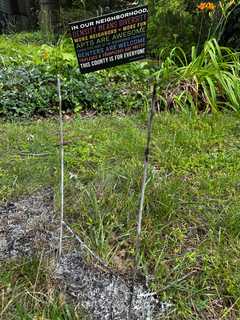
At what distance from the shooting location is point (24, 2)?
1135cm

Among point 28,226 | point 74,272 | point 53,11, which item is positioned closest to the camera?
point 74,272

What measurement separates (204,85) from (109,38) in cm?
225

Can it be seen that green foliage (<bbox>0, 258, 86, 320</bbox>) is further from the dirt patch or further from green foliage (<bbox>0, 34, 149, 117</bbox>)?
green foliage (<bbox>0, 34, 149, 117</bbox>)

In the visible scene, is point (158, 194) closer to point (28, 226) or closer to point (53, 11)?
point (28, 226)

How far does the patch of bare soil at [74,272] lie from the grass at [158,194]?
0.24 ft

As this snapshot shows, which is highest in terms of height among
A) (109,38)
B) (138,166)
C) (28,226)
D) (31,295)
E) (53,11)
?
(53,11)

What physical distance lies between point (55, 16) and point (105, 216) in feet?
25.5

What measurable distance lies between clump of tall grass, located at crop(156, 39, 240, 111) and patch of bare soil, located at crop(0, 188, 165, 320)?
2087 mm

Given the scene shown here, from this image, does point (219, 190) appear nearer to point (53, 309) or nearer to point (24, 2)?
point (53, 309)

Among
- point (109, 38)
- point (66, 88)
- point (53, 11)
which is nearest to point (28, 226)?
point (109, 38)

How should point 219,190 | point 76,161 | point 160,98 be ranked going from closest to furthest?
1. point 219,190
2. point 76,161
3. point 160,98

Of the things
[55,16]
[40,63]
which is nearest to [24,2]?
[55,16]

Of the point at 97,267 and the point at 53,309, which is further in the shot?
the point at 97,267

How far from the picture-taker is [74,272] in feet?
5.70
